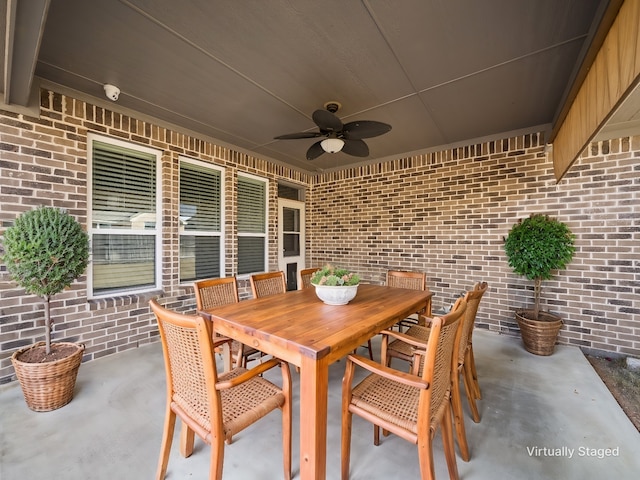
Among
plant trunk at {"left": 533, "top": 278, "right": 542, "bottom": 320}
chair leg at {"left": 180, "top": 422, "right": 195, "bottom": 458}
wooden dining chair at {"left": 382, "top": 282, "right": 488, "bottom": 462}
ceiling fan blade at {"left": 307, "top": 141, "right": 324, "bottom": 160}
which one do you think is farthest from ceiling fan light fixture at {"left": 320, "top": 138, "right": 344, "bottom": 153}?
plant trunk at {"left": 533, "top": 278, "right": 542, "bottom": 320}

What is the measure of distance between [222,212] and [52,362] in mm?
2458

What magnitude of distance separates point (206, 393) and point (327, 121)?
6.85ft

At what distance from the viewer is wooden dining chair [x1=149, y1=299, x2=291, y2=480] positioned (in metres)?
1.18

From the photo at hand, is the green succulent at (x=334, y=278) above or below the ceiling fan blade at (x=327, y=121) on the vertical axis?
below

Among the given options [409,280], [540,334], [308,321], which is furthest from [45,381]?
[540,334]

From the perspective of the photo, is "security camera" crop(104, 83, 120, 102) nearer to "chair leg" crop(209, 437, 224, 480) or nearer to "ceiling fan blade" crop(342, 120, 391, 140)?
"ceiling fan blade" crop(342, 120, 391, 140)

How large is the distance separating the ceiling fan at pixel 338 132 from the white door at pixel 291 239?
7.59 feet

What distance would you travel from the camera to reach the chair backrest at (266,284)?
2619 millimetres

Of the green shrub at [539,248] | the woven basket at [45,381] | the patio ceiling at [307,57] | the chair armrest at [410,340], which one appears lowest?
the woven basket at [45,381]

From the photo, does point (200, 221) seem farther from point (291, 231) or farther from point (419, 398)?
point (419, 398)

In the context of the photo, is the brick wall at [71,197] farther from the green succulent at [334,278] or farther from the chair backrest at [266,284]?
the green succulent at [334,278]

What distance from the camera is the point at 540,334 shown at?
293cm

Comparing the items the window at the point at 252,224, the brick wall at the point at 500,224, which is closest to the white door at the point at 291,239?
the window at the point at 252,224

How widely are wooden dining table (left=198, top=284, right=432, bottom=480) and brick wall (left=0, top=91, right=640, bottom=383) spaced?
5.85ft
